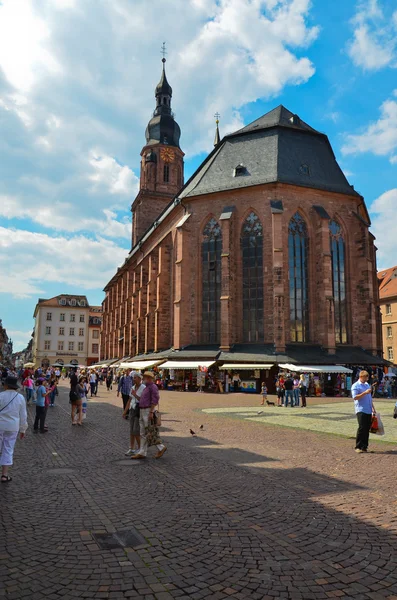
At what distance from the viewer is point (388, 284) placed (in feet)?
212

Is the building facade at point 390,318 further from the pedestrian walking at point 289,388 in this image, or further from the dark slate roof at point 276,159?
the pedestrian walking at point 289,388

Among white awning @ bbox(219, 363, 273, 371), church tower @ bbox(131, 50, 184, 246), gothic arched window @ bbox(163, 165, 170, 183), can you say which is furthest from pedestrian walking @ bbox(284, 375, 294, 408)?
gothic arched window @ bbox(163, 165, 170, 183)

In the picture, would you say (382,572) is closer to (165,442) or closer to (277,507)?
(277,507)

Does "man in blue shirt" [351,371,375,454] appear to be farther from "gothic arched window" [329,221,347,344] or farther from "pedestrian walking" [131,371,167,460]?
"gothic arched window" [329,221,347,344]

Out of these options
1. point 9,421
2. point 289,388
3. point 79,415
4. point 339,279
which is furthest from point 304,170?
point 9,421

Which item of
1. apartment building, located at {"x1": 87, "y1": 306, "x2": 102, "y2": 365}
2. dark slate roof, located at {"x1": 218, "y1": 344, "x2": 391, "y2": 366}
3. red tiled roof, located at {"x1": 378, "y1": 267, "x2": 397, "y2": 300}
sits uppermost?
red tiled roof, located at {"x1": 378, "y1": 267, "x2": 397, "y2": 300}

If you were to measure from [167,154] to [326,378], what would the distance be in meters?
47.3

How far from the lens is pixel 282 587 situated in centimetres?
352

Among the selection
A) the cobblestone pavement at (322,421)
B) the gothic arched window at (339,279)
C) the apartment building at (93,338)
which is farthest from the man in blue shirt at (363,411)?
the apartment building at (93,338)

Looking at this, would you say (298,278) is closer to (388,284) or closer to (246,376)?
(246,376)

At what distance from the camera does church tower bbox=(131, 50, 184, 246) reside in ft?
222

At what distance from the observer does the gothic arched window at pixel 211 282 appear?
3744 centimetres

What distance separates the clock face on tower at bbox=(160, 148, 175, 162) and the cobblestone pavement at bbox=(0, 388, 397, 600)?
63.3m

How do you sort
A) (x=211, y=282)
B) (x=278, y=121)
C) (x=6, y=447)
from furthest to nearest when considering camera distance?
1. (x=278, y=121)
2. (x=211, y=282)
3. (x=6, y=447)
